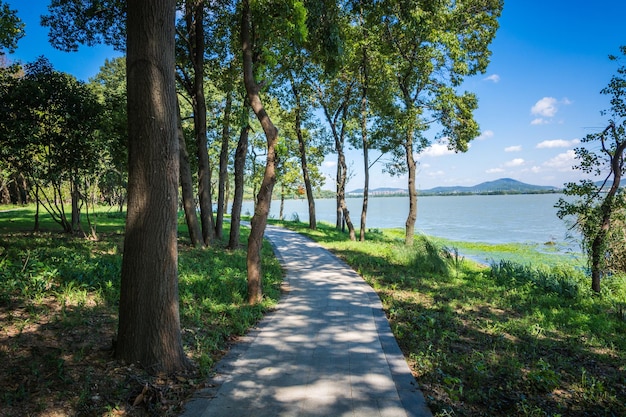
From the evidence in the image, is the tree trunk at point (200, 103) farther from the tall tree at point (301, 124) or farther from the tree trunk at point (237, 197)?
the tall tree at point (301, 124)

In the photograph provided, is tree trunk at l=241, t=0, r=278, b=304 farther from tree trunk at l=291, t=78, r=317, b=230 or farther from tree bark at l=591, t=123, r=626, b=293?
tree trunk at l=291, t=78, r=317, b=230

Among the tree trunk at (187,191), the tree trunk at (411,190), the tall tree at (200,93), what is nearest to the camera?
the tree trunk at (187,191)

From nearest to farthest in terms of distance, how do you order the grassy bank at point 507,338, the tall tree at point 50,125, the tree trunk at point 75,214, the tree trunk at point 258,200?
the grassy bank at point 507,338 < the tree trunk at point 258,200 < the tall tree at point 50,125 < the tree trunk at point 75,214

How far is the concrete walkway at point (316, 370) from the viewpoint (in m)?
3.44

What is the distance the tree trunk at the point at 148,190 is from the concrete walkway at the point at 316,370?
816mm

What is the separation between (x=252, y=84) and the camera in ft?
22.9

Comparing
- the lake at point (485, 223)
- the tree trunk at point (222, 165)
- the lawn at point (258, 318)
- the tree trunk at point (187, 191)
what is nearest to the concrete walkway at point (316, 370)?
the lawn at point (258, 318)

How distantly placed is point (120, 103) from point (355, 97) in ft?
35.4

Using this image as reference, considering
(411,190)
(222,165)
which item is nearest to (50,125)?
(222,165)

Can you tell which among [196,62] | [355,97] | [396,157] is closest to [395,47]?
[355,97]

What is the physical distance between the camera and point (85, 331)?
174 inches

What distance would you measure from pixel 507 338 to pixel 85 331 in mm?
5762

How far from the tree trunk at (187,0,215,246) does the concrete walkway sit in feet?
20.9

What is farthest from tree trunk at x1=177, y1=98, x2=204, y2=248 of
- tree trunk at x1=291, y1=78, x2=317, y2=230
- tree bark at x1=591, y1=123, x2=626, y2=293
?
tree bark at x1=591, y1=123, x2=626, y2=293
